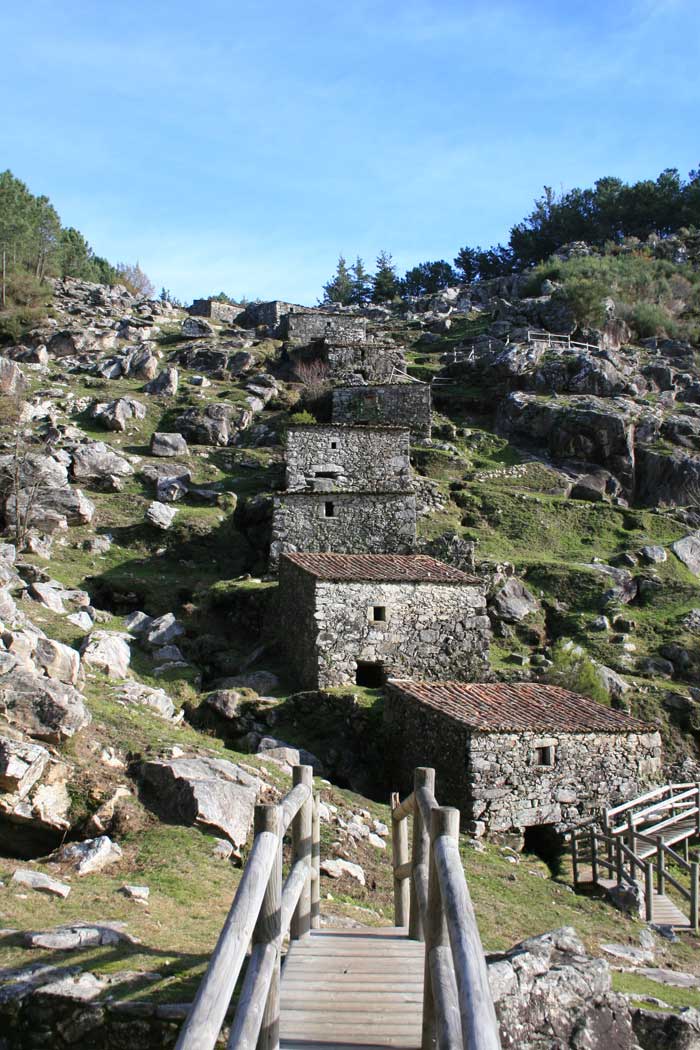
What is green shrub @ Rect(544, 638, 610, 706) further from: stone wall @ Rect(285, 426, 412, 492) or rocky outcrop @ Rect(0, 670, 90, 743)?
rocky outcrop @ Rect(0, 670, 90, 743)

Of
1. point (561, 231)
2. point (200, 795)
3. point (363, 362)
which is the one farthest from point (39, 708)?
point (561, 231)

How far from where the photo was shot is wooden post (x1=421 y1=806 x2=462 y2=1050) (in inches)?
166

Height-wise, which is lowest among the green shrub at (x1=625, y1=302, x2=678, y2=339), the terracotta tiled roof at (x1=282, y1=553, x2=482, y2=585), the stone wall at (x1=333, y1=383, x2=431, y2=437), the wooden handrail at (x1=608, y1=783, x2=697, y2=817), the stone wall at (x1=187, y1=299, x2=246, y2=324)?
the wooden handrail at (x1=608, y1=783, x2=697, y2=817)

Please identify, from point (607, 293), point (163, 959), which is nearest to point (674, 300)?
point (607, 293)

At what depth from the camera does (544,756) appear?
15.7 meters

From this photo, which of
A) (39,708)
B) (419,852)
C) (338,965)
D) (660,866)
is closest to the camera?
(338,965)

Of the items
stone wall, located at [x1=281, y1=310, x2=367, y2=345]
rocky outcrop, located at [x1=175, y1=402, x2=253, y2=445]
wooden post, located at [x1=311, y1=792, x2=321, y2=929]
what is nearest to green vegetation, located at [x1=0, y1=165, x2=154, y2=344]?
stone wall, located at [x1=281, y1=310, x2=367, y2=345]

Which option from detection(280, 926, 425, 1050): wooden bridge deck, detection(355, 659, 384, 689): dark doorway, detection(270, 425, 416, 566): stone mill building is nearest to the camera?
detection(280, 926, 425, 1050): wooden bridge deck

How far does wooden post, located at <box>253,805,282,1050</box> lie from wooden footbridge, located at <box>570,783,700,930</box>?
32.6ft

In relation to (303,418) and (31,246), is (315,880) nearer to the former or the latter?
(303,418)

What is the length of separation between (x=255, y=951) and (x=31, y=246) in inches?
2620

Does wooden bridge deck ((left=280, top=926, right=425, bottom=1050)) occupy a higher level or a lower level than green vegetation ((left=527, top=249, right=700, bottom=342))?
lower

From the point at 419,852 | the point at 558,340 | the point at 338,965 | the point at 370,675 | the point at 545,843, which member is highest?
the point at 558,340

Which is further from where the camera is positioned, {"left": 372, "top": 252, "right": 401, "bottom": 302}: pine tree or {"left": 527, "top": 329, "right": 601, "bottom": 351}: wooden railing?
{"left": 372, "top": 252, "right": 401, "bottom": 302}: pine tree
